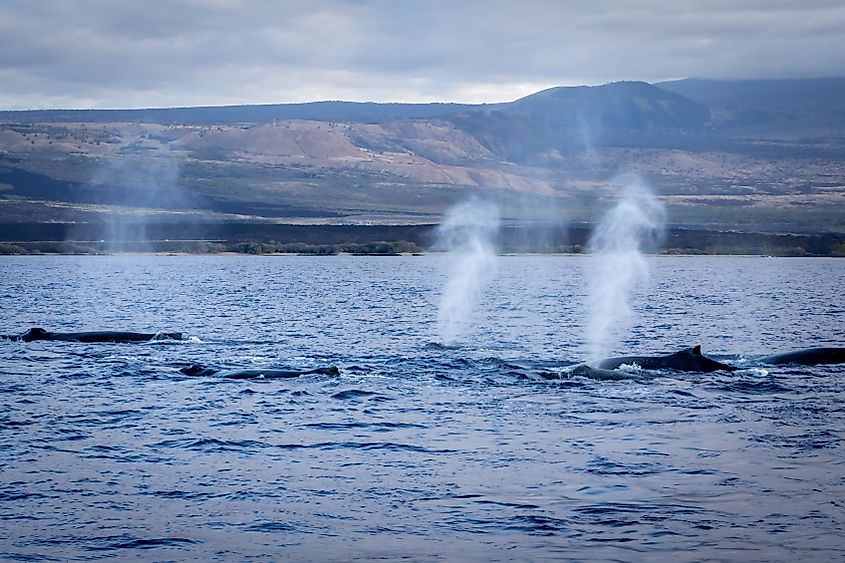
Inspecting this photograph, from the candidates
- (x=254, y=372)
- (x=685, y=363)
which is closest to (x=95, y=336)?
(x=254, y=372)

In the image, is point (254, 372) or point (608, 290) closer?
point (254, 372)

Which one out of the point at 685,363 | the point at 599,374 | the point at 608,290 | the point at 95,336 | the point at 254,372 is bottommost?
the point at 608,290

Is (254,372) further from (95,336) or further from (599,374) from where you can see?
(95,336)

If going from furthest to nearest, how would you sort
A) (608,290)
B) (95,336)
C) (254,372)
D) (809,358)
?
(608,290) → (95,336) → (809,358) → (254,372)

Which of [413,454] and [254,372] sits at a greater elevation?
[413,454]

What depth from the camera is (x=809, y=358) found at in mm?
38750

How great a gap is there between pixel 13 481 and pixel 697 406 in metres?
16.8

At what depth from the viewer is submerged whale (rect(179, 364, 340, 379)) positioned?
1403 inches

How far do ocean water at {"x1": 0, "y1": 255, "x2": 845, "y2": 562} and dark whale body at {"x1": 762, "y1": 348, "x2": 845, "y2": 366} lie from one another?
36.3 inches

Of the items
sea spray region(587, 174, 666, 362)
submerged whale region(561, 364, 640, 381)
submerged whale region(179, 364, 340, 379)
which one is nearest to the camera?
submerged whale region(561, 364, 640, 381)

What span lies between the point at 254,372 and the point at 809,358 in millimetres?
18803

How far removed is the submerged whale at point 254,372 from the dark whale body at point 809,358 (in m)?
14.9

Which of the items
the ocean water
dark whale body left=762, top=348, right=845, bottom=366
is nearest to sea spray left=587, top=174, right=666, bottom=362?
the ocean water

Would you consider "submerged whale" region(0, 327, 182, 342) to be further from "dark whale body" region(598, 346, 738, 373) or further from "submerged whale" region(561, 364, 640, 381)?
"dark whale body" region(598, 346, 738, 373)
